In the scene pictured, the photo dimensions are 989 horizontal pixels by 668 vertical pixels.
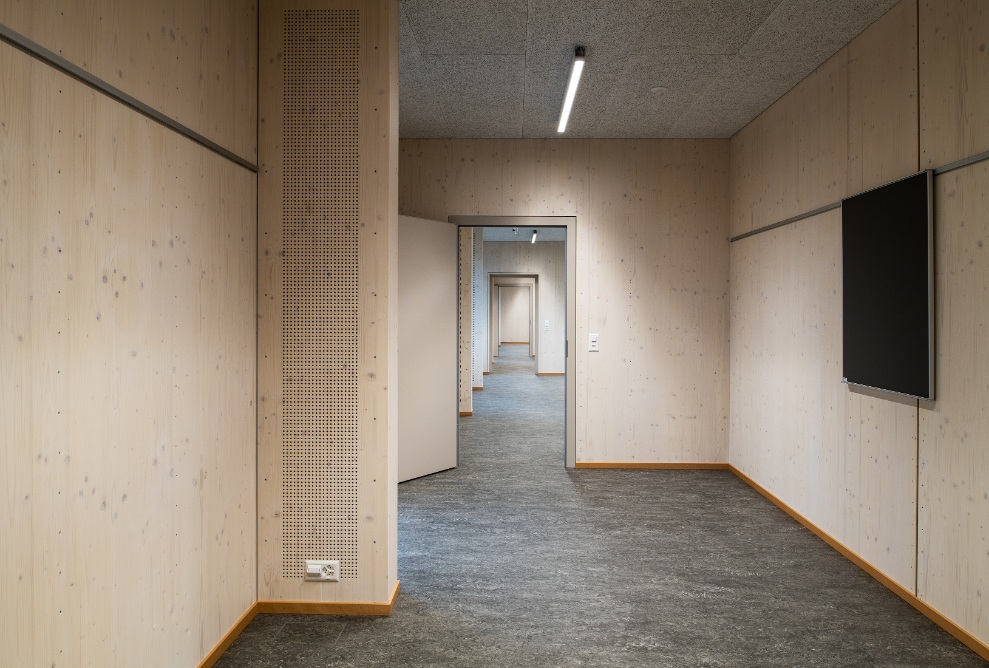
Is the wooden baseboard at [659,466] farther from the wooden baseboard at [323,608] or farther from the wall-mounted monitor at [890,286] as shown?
the wooden baseboard at [323,608]

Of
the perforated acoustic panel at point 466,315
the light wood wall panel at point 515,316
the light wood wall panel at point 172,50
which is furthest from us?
the light wood wall panel at point 515,316

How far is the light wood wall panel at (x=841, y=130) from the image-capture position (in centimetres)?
286

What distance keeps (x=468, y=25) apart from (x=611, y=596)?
3.15m

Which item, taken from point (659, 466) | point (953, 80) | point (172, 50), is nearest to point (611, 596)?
point (659, 466)

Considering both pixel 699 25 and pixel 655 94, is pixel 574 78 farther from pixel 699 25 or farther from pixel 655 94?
pixel 655 94

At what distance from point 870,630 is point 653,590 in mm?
931

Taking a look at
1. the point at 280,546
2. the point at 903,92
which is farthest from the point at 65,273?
the point at 903,92

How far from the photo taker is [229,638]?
2.37m

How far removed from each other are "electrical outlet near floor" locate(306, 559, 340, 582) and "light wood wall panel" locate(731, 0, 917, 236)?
3350mm

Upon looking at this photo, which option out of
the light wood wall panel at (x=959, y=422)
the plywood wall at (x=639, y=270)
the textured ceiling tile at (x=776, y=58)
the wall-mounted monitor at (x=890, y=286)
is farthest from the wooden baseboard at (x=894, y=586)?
the textured ceiling tile at (x=776, y=58)

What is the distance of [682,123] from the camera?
4.82m

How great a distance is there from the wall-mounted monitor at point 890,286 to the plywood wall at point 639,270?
1.95 metres

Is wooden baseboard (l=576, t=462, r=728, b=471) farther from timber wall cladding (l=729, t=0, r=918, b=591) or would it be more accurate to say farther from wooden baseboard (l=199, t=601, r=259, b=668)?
wooden baseboard (l=199, t=601, r=259, b=668)

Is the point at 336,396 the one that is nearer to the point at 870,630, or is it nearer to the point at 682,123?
the point at 870,630
